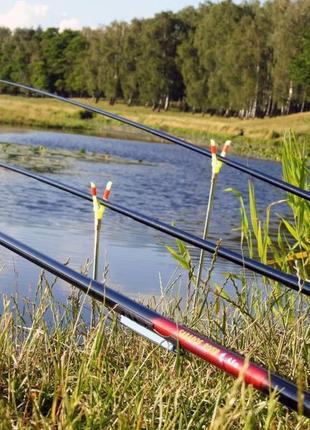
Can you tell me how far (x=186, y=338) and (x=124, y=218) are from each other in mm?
9491

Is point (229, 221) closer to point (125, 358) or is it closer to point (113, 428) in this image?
A: point (125, 358)

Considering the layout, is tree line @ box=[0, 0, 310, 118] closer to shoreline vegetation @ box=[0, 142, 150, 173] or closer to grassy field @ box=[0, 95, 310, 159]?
grassy field @ box=[0, 95, 310, 159]

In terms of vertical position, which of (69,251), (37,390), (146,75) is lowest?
(146,75)

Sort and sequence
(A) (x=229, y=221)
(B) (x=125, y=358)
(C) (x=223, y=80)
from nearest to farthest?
(B) (x=125, y=358)
(A) (x=229, y=221)
(C) (x=223, y=80)

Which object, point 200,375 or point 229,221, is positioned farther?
point 229,221

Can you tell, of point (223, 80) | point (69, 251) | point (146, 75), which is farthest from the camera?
point (146, 75)

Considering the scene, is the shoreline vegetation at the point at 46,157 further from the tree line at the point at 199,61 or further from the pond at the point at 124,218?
the tree line at the point at 199,61

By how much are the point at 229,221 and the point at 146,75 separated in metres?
49.5

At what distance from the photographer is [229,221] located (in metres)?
12.9

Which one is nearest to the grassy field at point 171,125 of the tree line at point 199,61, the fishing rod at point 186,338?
the tree line at point 199,61

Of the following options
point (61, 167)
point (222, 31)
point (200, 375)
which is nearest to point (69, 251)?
point (200, 375)

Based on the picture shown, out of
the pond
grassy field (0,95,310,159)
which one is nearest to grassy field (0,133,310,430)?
the pond

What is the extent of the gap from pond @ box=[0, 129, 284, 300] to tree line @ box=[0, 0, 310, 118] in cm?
2637

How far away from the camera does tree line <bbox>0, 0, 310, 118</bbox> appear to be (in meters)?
50.2
